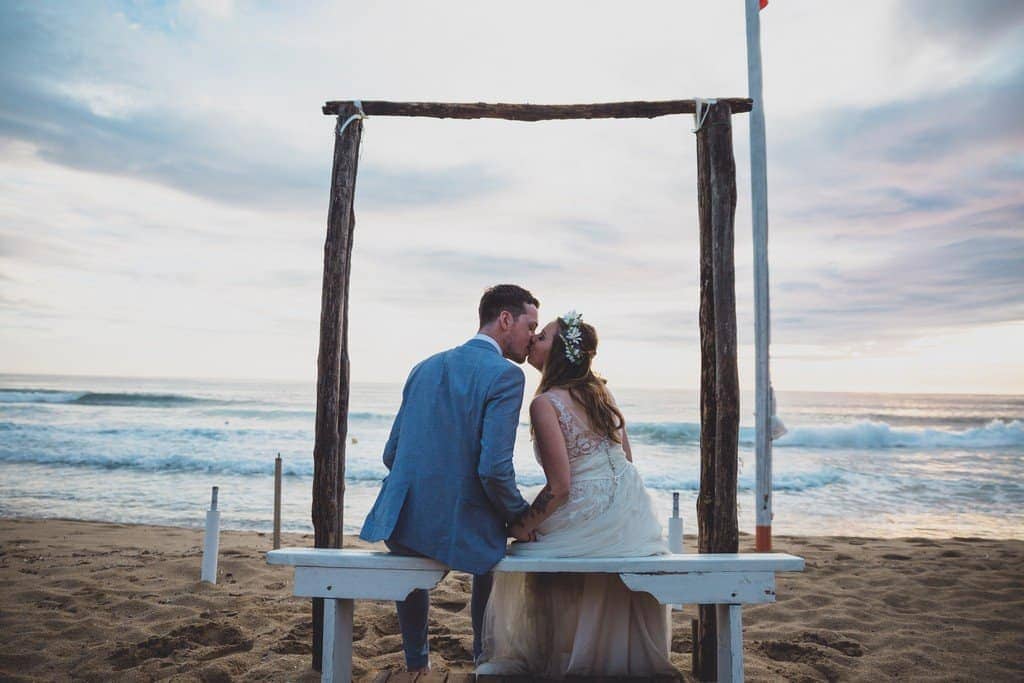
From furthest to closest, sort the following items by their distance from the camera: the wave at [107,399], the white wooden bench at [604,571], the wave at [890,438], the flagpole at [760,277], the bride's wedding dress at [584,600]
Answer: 1. the wave at [107,399]
2. the wave at [890,438]
3. the flagpole at [760,277]
4. the bride's wedding dress at [584,600]
5. the white wooden bench at [604,571]

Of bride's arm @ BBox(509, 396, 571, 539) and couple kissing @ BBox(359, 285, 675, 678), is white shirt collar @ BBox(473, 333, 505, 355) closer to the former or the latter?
couple kissing @ BBox(359, 285, 675, 678)

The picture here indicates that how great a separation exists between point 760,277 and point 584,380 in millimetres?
1986

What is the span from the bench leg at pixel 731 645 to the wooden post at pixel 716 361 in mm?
648

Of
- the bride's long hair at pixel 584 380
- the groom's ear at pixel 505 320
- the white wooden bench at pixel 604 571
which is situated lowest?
the white wooden bench at pixel 604 571

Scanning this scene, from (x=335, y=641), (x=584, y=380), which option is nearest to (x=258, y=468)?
(x=335, y=641)

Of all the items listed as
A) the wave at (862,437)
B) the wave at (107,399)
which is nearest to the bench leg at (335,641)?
the wave at (862,437)

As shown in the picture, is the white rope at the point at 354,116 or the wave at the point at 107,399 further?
the wave at the point at 107,399

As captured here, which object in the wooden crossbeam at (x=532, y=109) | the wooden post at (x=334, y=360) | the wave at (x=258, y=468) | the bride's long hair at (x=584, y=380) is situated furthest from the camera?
the wave at (x=258, y=468)

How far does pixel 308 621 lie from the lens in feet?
16.0

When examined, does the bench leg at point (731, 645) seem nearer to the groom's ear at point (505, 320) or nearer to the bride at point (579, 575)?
the bride at point (579, 575)

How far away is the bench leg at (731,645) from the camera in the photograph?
3.06m

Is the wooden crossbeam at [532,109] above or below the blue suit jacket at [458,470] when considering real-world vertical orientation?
above

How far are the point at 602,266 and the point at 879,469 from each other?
7884 millimetres

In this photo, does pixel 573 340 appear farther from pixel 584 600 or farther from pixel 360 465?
pixel 360 465
